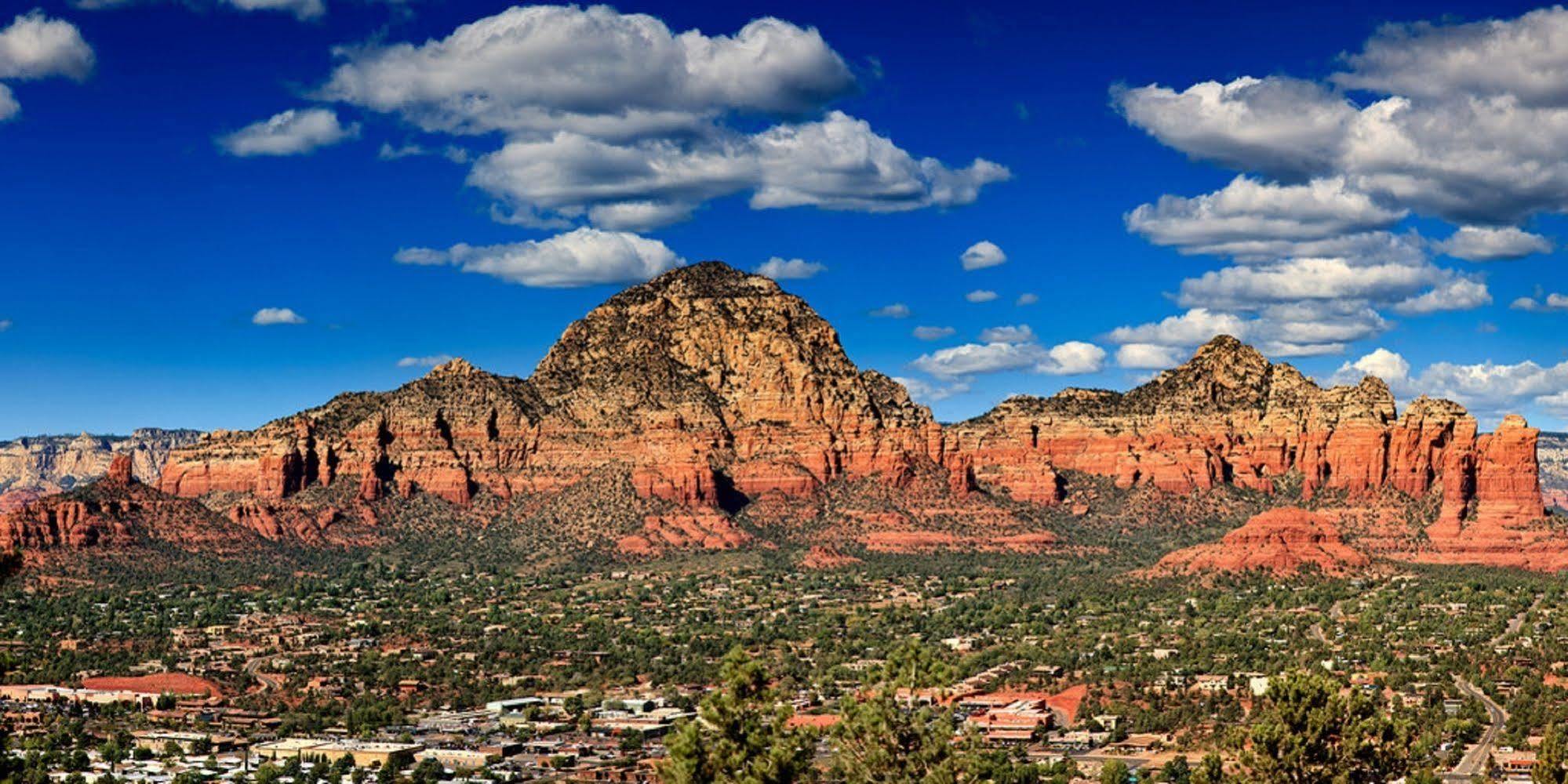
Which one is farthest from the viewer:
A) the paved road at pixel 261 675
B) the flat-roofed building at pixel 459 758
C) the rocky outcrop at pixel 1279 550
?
the rocky outcrop at pixel 1279 550

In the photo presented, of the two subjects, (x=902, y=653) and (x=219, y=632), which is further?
(x=219, y=632)

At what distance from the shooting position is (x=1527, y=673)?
433 feet

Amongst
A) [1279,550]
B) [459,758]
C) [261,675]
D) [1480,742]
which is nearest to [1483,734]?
[1480,742]

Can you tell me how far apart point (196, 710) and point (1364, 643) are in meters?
79.6

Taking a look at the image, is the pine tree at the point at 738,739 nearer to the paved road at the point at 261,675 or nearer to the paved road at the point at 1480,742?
the paved road at the point at 1480,742

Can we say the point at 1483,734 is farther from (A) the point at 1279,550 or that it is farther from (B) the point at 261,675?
(B) the point at 261,675

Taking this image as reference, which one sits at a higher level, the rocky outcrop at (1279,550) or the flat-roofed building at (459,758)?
the rocky outcrop at (1279,550)

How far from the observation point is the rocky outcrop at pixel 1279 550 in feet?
Answer: 616

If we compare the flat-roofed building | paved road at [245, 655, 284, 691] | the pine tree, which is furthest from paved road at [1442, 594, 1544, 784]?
paved road at [245, 655, 284, 691]

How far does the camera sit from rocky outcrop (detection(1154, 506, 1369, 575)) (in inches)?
7387

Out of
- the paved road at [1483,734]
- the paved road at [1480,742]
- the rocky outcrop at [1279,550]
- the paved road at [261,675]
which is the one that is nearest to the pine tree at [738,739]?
the paved road at [1483,734]

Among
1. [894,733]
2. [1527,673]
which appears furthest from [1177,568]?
[894,733]

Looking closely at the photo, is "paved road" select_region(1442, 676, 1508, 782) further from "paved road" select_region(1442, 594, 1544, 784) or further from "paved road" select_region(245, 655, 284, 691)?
"paved road" select_region(245, 655, 284, 691)

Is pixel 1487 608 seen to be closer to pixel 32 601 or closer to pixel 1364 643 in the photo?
pixel 1364 643
